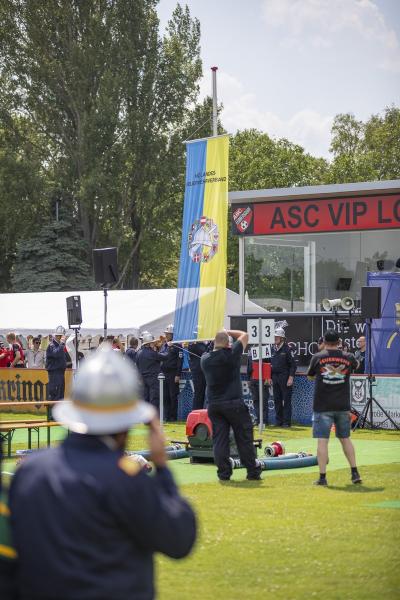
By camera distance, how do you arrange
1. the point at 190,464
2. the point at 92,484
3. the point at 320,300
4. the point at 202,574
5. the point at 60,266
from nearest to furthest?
the point at 92,484 → the point at 202,574 → the point at 190,464 → the point at 320,300 → the point at 60,266

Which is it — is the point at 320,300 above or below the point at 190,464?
above

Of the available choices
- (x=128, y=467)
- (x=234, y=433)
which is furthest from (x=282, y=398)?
(x=128, y=467)

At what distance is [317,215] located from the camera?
94.2ft

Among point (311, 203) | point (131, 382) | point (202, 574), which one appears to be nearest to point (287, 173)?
point (311, 203)

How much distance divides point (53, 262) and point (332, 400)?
3953 centimetres

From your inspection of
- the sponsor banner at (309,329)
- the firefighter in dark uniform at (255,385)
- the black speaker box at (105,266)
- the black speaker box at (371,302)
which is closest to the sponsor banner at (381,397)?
the black speaker box at (371,302)

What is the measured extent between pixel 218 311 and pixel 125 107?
36827 mm

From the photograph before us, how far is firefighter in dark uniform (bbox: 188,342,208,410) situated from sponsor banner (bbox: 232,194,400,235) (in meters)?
5.96

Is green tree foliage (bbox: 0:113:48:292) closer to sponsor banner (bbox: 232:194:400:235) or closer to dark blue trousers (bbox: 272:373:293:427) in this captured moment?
sponsor banner (bbox: 232:194:400:235)

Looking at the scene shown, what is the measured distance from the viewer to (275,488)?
43.5ft

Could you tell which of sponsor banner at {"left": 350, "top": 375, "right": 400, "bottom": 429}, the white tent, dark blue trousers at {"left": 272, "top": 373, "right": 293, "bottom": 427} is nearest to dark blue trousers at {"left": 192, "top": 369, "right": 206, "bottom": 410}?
dark blue trousers at {"left": 272, "top": 373, "right": 293, "bottom": 427}

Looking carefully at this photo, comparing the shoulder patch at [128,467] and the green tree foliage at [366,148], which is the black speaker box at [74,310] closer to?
the shoulder patch at [128,467]

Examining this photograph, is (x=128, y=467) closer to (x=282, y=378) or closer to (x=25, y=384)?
(x=282, y=378)

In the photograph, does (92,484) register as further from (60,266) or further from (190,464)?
(60,266)
